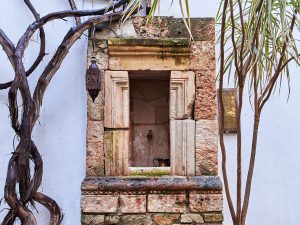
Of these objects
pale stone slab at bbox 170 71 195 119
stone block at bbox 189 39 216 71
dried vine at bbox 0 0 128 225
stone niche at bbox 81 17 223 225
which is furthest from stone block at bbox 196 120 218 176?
dried vine at bbox 0 0 128 225

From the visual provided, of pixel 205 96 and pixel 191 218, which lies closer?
pixel 191 218

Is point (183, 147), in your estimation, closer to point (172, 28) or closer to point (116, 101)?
point (116, 101)

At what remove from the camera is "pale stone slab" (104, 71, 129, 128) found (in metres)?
3.01

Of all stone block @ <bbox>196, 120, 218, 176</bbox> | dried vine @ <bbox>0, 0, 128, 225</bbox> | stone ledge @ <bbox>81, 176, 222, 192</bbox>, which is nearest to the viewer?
dried vine @ <bbox>0, 0, 128, 225</bbox>

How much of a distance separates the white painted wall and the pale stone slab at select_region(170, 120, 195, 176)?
0.30m

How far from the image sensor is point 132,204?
291 cm

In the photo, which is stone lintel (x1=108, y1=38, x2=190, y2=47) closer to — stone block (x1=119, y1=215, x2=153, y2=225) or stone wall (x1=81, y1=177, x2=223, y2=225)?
stone wall (x1=81, y1=177, x2=223, y2=225)

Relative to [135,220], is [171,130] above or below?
above

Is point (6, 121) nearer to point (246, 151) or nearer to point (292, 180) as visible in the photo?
point (246, 151)

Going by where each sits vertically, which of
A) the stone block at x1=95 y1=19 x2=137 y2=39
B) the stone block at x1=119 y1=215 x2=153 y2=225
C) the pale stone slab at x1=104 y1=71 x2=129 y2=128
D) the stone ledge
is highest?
the stone block at x1=95 y1=19 x2=137 y2=39

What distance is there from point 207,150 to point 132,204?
0.59 metres

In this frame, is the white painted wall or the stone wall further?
the white painted wall

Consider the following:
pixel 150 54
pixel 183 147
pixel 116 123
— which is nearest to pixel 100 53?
pixel 150 54

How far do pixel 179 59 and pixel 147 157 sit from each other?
768mm
